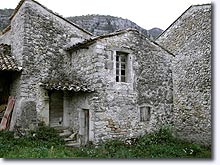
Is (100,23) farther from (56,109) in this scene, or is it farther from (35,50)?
(56,109)

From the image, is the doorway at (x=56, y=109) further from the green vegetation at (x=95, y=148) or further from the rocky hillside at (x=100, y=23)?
the rocky hillside at (x=100, y=23)

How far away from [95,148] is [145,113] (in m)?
2.33

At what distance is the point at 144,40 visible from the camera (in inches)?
362

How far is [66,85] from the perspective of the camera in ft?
26.7

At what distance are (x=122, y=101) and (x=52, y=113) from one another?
247cm

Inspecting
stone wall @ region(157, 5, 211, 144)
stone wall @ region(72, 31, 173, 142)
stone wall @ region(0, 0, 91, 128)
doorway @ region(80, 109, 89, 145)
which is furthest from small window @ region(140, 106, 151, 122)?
stone wall @ region(0, 0, 91, 128)

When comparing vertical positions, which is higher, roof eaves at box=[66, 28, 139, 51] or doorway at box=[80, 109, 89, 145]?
roof eaves at box=[66, 28, 139, 51]

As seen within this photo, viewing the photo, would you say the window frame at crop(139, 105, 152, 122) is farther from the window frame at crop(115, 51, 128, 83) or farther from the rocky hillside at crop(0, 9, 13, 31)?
the rocky hillside at crop(0, 9, 13, 31)

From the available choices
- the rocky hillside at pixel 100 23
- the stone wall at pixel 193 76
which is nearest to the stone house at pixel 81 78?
the stone wall at pixel 193 76

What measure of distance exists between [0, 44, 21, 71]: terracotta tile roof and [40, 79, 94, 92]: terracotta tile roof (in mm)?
1000

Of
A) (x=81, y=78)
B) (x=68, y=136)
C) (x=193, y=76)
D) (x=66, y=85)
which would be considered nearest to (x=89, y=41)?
(x=81, y=78)

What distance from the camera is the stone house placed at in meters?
8.03

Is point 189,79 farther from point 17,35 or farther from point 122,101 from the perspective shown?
point 17,35

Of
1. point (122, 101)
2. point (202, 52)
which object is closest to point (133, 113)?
point (122, 101)
